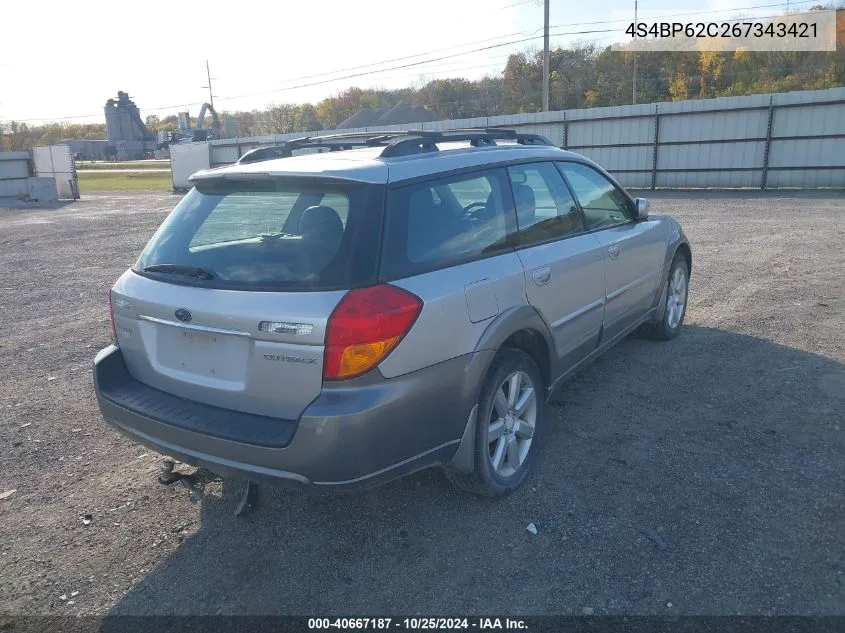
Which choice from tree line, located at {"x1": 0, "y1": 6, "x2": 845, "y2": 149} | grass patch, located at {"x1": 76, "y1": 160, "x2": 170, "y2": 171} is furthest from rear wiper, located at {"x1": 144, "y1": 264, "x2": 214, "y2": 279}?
grass patch, located at {"x1": 76, "y1": 160, "x2": 170, "y2": 171}

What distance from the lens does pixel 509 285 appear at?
342cm

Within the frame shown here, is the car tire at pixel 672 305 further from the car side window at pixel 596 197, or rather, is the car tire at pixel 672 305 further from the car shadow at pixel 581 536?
the car shadow at pixel 581 536

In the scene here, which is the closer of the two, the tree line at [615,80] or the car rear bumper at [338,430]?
the car rear bumper at [338,430]

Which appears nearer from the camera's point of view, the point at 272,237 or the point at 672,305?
the point at 272,237

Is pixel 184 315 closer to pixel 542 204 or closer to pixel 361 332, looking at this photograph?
pixel 361 332

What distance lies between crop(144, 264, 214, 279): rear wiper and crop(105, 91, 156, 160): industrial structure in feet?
293

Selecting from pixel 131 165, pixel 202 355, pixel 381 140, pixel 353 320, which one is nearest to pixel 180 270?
pixel 202 355

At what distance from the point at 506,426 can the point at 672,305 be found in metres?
3.00

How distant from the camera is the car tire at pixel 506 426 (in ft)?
10.8

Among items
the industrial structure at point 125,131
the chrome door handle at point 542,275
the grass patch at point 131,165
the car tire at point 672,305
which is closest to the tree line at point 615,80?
the grass patch at point 131,165

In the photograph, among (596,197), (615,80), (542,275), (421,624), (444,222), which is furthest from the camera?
(615,80)

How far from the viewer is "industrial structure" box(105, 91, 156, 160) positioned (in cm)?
8206

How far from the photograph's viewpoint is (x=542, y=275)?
3.71 meters

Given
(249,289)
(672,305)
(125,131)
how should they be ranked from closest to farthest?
(249,289), (672,305), (125,131)
